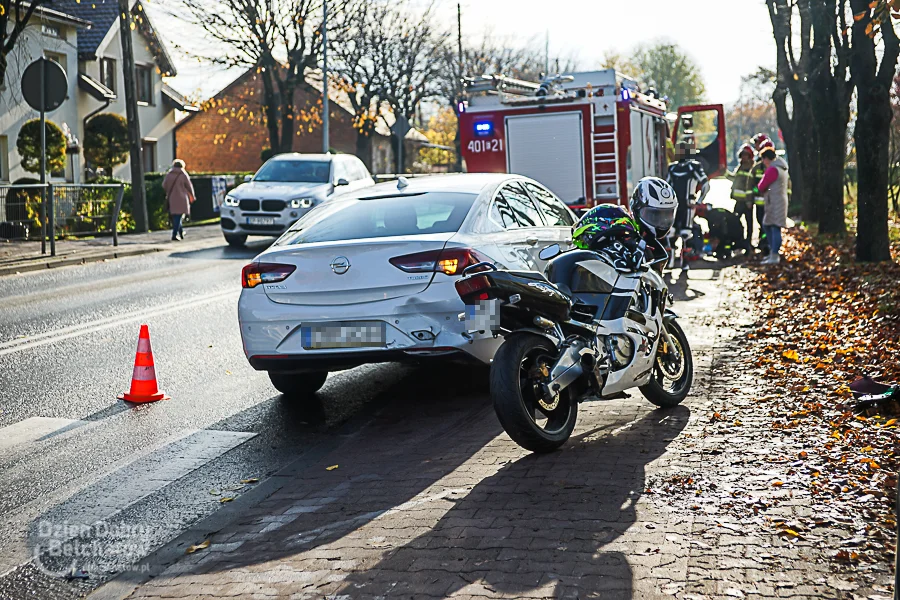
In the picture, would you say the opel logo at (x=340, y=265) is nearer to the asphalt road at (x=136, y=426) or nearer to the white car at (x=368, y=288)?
the white car at (x=368, y=288)

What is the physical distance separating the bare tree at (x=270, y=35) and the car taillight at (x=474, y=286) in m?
35.1

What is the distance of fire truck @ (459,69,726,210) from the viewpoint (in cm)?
1869

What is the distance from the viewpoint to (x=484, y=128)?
1988 cm

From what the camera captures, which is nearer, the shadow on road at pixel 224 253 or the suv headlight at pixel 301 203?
the shadow on road at pixel 224 253

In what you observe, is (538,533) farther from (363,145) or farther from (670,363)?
Answer: (363,145)

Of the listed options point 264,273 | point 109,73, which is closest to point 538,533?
point 264,273

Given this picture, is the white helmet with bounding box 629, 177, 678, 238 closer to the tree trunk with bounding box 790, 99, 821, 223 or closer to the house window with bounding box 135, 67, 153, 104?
the tree trunk with bounding box 790, 99, 821, 223

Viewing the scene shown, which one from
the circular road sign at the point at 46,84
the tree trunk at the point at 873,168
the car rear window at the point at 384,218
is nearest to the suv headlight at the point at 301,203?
the circular road sign at the point at 46,84

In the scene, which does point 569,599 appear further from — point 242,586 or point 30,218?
point 30,218

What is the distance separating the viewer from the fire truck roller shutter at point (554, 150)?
18.8 m

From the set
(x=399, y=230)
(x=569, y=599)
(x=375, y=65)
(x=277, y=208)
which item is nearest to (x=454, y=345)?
(x=399, y=230)

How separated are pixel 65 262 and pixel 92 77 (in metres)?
23.9

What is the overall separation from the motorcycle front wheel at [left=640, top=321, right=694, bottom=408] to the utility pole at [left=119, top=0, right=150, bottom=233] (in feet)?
67.8

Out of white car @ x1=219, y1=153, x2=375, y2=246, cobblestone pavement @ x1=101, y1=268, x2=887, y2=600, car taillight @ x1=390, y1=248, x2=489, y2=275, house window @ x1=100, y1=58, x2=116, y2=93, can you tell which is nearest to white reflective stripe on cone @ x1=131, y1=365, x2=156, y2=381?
cobblestone pavement @ x1=101, y1=268, x2=887, y2=600
